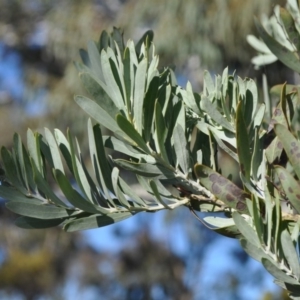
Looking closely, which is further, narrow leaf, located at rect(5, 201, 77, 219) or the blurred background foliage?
the blurred background foliage

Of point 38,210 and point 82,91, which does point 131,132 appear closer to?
point 38,210

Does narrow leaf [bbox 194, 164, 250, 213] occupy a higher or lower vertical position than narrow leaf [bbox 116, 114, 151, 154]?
lower

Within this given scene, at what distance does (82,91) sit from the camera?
4059mm

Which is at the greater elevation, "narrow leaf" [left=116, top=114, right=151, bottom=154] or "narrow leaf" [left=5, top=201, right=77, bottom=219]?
"narrow leaf" [left=116, top=114, right=151, bottom=154]

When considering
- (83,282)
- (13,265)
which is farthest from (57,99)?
(83,282)

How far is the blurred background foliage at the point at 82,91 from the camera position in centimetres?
352

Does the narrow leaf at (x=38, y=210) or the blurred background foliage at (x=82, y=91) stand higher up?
the narrow leaf at (x=38, y=210)

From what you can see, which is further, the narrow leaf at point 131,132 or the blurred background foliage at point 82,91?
the blurred background foliage at point 82,91

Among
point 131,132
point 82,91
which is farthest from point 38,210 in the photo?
point 82,91

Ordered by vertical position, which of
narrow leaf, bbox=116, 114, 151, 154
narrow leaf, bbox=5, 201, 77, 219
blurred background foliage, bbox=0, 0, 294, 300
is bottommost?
blurred background foliage, bbox=0, 0, 294, 300

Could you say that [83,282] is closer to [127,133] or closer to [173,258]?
[173,258]

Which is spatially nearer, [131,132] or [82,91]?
[131,132]

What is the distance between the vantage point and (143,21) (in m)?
3.96

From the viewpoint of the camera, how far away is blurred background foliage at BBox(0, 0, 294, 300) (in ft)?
11.5
